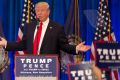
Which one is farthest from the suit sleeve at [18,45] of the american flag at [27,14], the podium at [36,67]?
the american flag at [27,14]

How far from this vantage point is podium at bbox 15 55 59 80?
2.72 meters

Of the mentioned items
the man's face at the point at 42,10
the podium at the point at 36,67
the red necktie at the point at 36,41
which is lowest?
the podium at the point at 36,67

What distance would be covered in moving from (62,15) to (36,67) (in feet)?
11.2

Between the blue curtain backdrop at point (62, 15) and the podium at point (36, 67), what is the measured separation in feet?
10.7

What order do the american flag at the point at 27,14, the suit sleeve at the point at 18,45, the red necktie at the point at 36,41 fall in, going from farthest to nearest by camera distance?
the american flag at the point at 27,14, the suit sleeve at the point at 18,45, the red necktie at the point at 36,41

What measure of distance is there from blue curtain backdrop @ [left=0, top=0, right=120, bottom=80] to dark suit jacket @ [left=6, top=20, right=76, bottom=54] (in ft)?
7.82

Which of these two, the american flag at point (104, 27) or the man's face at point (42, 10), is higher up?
the man's face at point (42, 10)

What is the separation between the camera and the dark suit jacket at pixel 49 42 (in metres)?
3.49

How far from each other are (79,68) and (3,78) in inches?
127

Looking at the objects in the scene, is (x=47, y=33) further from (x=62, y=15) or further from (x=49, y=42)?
(x=62, y=15)

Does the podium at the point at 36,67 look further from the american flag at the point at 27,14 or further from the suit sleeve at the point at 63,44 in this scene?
the american flag at the point at 27,14

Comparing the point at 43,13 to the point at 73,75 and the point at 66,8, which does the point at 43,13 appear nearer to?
the point at 73,75

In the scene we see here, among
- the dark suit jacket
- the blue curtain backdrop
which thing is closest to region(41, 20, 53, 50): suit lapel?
the dark suit jacket

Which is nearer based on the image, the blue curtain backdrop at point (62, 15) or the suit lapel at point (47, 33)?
the suit lapel at point (47, 33)
